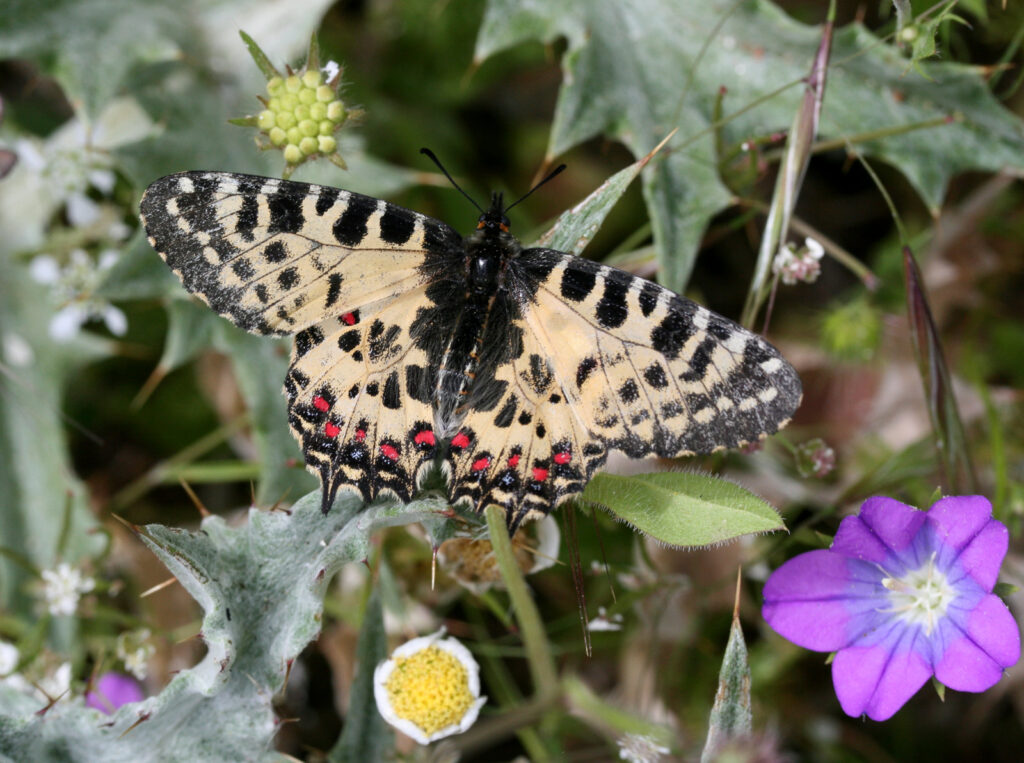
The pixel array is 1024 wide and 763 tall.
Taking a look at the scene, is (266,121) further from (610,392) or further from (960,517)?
Result: (960,517)

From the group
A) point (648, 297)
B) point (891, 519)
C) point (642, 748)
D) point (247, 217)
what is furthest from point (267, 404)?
point (891, 519)

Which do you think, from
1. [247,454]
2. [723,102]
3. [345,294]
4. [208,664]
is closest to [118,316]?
[247,454]

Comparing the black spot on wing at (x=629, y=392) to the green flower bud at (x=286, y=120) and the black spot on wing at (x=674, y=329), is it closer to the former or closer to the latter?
the black spot on wing at (x=674, y=329)

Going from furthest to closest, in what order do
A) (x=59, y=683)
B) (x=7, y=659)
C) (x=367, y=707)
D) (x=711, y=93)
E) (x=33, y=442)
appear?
(x=33, y=442) → (x=711, y=93) → (x=7, y=659) → (x=59, y=683) → (x=367, y=707)

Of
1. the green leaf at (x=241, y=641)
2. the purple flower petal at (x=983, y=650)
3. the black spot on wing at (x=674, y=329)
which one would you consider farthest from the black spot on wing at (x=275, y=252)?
the purple flower petal at (x=983, y=650)

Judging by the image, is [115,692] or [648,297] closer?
[648,297]

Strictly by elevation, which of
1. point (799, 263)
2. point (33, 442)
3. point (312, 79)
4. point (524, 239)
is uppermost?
point (312, 79)

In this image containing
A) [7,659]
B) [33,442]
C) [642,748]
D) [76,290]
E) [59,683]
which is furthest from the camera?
[33,442]

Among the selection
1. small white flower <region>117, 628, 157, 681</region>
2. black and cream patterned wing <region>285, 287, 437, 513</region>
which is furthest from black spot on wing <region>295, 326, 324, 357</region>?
small white flower <region>117, 628, 157, 681</region>
